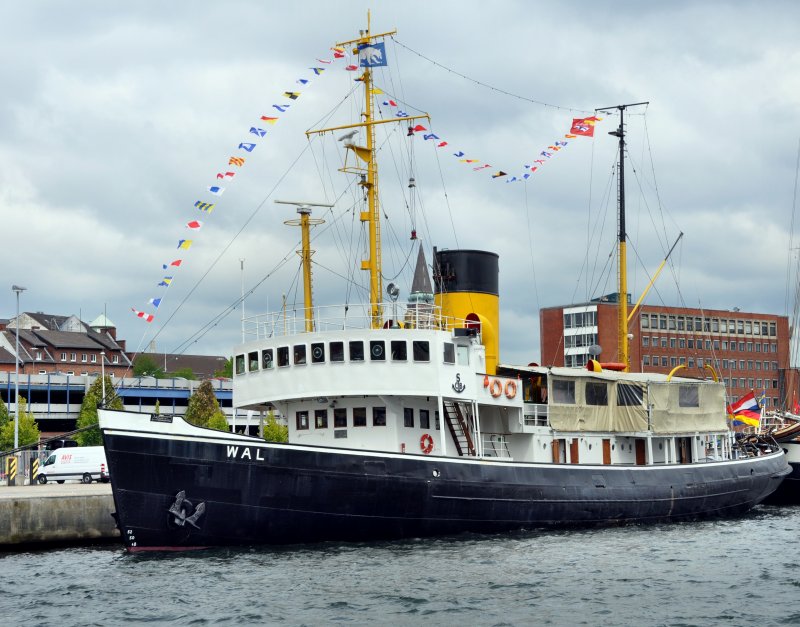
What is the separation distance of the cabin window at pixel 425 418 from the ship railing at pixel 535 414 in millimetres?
3865

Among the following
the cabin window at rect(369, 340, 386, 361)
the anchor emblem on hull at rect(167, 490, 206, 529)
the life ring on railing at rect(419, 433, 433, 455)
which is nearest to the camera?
the anchor emblem on hull at rect(167, 490, 206, 529)

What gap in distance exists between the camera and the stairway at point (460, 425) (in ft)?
107

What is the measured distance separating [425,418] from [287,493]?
5872 millimetres

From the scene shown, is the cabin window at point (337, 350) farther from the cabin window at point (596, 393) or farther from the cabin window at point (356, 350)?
the cabin window at point (596, 393)

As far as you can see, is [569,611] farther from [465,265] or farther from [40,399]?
[40,399]

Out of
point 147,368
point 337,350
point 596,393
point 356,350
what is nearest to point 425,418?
point 356,350

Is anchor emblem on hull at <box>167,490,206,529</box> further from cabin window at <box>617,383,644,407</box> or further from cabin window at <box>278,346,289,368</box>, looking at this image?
cabin window at <box>617,383,644,407</box>

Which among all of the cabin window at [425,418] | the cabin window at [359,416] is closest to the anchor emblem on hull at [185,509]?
the cabin window at [359,416]

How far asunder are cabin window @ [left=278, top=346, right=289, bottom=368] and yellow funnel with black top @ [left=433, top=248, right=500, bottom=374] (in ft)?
19.9

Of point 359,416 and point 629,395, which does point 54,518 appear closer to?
point 359,416

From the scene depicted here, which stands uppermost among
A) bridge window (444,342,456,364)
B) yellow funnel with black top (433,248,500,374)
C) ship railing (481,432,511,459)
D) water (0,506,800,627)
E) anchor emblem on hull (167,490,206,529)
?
yellow funnel with black top (433,248,500,374)

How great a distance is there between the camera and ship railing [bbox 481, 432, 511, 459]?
3459cm

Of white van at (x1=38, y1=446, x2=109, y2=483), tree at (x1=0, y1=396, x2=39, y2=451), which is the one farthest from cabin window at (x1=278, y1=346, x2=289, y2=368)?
tree at (x1=0, y1=396, x2=39, y2=451)

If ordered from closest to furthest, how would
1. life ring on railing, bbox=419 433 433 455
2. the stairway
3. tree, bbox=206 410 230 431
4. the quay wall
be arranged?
life ring on railing, bbox=419 433 433 455, the quay wall, the stairway, tree, bbox=206 410 230 431
